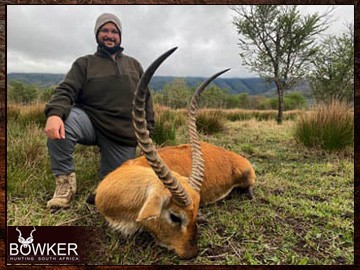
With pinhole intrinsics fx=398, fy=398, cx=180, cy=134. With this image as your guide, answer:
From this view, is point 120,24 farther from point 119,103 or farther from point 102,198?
point 102,198

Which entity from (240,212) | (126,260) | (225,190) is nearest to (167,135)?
(225,190)

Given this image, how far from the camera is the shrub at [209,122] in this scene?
6.90 meters

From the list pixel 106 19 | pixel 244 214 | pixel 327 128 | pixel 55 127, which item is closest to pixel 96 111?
pixel 55 127

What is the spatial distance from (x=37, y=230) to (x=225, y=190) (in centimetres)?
196

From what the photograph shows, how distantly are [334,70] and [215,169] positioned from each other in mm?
1493

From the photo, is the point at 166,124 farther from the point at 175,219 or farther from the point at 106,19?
the point at 175,219

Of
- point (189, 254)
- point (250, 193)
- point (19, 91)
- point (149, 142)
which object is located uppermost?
point (19, 91)

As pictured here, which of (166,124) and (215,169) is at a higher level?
(166,124)

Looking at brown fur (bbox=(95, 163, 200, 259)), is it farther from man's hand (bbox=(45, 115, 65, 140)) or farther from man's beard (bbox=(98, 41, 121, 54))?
man's beard (bbox=(98, 41, 121, 54))

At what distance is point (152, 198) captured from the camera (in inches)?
106

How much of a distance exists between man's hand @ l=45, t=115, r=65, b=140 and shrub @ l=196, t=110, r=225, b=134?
12.4 ft

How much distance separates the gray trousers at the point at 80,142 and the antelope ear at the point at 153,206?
1.17 meters

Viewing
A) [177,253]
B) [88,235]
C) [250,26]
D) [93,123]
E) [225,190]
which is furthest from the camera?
[225,190]

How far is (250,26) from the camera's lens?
3.48 metres
